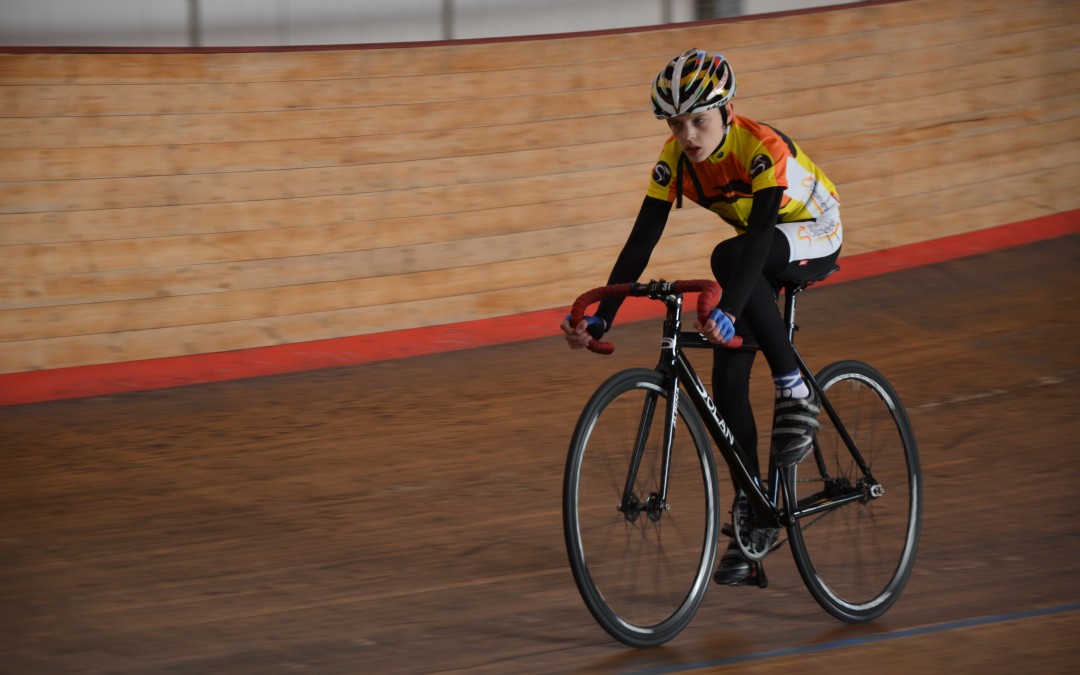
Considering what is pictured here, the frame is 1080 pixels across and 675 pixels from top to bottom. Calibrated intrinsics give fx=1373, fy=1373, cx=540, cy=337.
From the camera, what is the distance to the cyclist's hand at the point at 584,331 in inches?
136

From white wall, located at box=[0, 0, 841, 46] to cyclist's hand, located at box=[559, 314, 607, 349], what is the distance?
5.33 metres

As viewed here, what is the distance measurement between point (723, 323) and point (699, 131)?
1.81 ft

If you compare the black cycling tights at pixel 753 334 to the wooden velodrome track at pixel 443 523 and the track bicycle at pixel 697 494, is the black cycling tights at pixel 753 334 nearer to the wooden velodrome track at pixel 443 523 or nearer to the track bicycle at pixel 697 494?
the track bicycle at pixel 697 494

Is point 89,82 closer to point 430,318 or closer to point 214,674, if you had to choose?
point 430,318

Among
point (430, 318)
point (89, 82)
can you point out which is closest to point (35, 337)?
point (89, 82)

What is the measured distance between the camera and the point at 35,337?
707cm

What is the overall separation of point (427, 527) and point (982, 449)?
2314 mm

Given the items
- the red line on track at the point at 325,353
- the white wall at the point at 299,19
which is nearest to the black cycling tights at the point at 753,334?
the red line on track at the point at 325,353

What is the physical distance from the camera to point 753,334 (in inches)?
145

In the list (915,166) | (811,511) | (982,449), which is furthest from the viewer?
(915,166)

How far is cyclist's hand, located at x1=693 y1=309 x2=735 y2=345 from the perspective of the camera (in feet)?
10.9

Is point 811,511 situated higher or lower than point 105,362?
higher

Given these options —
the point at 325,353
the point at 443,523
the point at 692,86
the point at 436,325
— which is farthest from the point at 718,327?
the point at 436,325

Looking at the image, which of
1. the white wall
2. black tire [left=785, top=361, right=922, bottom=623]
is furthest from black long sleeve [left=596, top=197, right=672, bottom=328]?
the white wall
